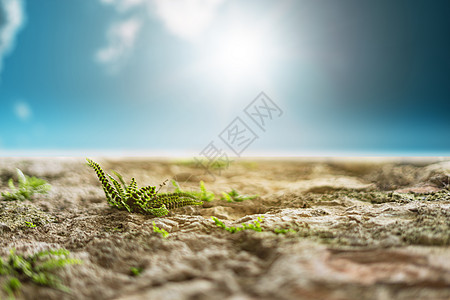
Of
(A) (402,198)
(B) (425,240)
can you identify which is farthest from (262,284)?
(A) (402,198)

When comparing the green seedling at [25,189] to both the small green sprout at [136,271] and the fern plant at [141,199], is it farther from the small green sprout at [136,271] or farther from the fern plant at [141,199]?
the small green sprout at [136,271]

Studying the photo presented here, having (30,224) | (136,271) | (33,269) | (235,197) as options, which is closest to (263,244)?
(136,271)

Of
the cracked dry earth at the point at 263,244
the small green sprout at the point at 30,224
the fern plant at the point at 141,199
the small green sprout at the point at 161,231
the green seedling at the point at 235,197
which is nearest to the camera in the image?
the cracked dry earth at the point at 263,244

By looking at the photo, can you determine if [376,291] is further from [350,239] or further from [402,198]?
[402,198]

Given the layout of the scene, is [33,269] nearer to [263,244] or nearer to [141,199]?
[141,199]

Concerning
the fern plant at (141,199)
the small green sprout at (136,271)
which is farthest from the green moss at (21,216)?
the small green sprout at (136,271)

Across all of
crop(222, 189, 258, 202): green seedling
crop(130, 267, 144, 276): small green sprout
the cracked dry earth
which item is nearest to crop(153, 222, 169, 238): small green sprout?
the cracked dry earth

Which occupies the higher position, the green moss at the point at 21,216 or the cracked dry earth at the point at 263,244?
the green moss at the point at 21,216
